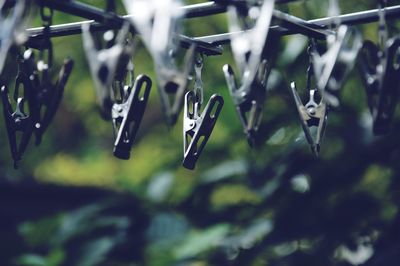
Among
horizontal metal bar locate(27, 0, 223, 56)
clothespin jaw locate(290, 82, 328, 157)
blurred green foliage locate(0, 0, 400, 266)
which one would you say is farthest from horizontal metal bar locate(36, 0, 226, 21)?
blurred green foliage locate(0, 0, 400, 266)

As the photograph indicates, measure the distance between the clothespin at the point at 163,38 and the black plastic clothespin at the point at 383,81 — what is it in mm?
301

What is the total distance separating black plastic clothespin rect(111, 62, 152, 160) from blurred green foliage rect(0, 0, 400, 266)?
1242mm

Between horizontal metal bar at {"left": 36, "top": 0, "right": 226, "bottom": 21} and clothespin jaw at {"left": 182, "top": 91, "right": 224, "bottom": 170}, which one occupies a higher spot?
horizontal metal bar at {"left": 36, "top": 0, "right": 226, "bottom": 21}

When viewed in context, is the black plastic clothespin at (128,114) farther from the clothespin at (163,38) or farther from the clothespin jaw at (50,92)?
the clothespin at (163,38)

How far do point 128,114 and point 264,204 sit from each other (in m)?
1.44

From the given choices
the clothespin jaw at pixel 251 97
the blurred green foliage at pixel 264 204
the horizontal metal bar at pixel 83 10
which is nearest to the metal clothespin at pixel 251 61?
the clothespin jaw at pixel 251 97

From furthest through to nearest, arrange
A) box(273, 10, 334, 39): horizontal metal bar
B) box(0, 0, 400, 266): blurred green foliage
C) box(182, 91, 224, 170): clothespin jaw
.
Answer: box(0, 0, 400, 266): blurred green foliage → box(182, 91, 224, 170): clothespin jaw → box(273, 10, 334, 39): horizontal metal bar

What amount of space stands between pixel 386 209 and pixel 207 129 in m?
1.34

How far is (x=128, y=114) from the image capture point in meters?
1.45

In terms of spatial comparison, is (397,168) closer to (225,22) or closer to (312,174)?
(312,174)

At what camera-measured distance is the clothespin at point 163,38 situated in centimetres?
113

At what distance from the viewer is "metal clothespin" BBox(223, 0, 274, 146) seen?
121 cm

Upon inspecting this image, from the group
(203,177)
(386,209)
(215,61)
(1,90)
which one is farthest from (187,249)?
(1,90)

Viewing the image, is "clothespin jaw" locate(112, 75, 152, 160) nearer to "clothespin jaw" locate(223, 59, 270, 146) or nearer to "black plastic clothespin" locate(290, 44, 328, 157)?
"clothespin jaw" locate(223, 59, 270, 146)
